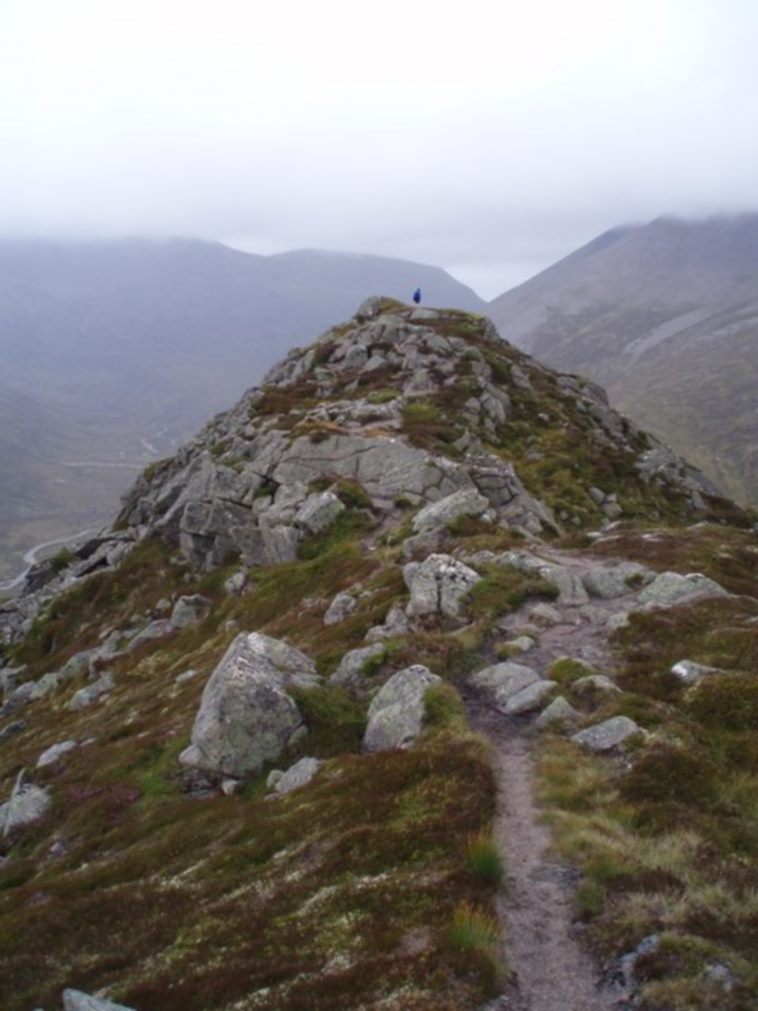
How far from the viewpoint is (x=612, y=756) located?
18.1m

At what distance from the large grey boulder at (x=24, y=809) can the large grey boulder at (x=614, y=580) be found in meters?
22.7

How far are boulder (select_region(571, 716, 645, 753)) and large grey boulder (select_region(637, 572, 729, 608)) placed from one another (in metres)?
9.51

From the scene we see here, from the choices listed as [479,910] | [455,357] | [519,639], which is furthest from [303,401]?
[479,910]

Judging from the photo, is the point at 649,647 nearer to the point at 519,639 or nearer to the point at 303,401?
the point at 519,639

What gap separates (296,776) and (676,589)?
629 inches

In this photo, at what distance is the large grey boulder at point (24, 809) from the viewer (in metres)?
27.8

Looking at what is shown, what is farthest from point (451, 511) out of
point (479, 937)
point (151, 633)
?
point (479, 937)

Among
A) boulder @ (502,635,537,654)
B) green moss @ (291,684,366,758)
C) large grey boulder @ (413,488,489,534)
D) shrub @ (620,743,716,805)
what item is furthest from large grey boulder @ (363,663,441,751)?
large grey boulder @ (413,488,489,534)

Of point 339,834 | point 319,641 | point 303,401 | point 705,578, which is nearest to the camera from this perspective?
point 339,834

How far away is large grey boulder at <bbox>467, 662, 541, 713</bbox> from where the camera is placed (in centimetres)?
2280

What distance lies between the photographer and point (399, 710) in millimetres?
22172

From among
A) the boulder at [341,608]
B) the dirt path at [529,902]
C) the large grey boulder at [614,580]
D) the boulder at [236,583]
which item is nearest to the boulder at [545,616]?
the large grey boulder at [614,580]

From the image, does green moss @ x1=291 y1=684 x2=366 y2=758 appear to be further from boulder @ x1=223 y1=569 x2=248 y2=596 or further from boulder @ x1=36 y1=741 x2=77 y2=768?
boulder @ x1=223 y1=569 x2=248 y2=596

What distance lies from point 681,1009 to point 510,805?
22.2ft
